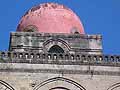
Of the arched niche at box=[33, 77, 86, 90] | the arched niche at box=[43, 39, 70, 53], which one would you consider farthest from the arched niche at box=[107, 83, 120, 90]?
the arched niche at box=[43, 39, 70, 53]

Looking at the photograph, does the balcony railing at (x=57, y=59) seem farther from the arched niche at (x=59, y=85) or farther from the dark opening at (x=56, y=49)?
the dark opening at (x=56, y=49)

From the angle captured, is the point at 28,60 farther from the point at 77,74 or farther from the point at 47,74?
the point at 77,74

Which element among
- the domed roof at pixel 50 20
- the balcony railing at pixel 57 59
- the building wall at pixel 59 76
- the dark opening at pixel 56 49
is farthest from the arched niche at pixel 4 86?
the domed roof at pixel 50 20

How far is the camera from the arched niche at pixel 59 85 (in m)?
22.5

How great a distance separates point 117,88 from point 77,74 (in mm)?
2199

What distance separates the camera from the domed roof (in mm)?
27922

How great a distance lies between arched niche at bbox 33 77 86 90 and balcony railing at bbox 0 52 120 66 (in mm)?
990

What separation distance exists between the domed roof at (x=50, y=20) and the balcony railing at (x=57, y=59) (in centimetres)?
454

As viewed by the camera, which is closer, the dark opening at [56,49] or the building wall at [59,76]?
the building wall at [59,76]

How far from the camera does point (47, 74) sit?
2284 cm

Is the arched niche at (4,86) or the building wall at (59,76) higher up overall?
the building wall at (59,76)

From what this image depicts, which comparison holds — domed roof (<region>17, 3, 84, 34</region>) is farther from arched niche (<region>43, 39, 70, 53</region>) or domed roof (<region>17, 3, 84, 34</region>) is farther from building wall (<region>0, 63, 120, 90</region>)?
building wall (<region>0, 63, 120, 90</region>)

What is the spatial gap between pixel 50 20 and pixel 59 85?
6.61 metres

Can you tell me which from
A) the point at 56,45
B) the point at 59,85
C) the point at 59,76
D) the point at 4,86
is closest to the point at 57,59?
the point at 59,76
